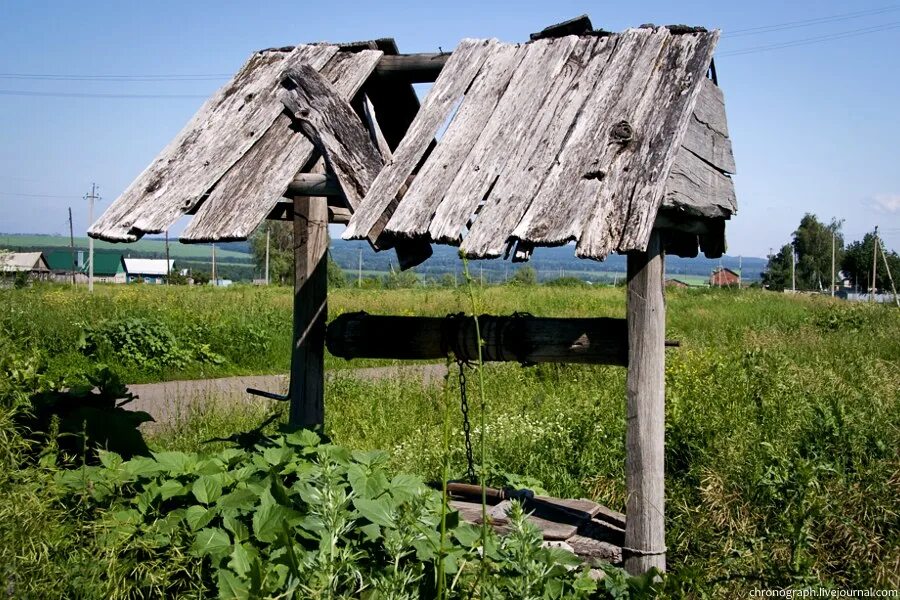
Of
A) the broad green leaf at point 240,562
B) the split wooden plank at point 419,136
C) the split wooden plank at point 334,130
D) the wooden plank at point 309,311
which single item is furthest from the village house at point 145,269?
the broad green leaf at point 240,562

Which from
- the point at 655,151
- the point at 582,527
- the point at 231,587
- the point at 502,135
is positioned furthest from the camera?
the point at 582,527

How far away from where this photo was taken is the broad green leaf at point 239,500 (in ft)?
11.0

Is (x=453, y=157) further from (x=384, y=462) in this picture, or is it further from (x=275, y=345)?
(x=275, y=345)

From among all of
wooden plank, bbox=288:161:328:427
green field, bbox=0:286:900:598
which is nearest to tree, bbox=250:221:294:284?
green field, bbox=0:286:900:598

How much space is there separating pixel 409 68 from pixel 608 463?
11.1 feet

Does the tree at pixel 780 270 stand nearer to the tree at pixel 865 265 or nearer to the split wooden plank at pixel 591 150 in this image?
the tree at pixel 865 265

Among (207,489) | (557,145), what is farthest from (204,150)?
(207,489)

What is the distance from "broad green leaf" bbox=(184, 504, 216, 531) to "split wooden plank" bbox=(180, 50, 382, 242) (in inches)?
55.6

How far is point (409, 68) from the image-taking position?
531 centimetres

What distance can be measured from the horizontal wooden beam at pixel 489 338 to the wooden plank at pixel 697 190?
0.78 meters

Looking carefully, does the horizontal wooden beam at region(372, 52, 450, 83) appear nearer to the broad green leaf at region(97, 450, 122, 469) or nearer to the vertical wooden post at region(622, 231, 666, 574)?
the vertical wooden post at region(622, 231, 666, 574)

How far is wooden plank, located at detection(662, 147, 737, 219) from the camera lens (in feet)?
13.1

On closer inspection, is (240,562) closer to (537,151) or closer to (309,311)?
(537,151)

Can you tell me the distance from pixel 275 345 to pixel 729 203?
12498mm
